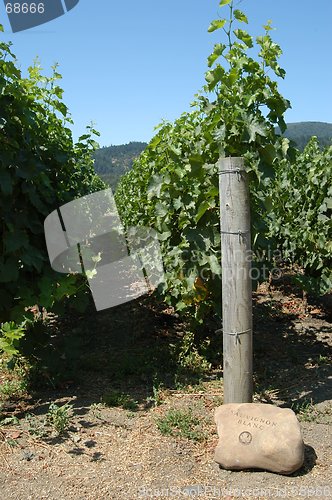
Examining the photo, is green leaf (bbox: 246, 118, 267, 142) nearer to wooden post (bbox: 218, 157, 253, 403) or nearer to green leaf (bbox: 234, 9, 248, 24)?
wooden post (bbox: 218, 157, 253, 403)

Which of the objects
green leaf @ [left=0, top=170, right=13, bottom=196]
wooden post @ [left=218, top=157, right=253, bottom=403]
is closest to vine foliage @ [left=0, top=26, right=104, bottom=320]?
green leaf @ [left=0, top=170, right=13, bottom=196]

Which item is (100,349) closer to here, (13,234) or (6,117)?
(13,234)

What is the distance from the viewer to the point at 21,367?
4.33m

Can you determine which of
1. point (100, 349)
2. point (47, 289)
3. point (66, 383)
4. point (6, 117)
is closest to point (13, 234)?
point (47, 289)

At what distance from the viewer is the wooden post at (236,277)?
10.4ft

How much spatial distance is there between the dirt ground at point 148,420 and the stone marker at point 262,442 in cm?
7

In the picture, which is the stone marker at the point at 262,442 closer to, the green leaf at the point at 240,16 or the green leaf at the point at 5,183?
the green leaf at the point at 5,183

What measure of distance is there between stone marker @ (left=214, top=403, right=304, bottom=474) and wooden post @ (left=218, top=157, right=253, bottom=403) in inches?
13.1

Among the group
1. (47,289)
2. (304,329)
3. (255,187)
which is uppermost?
(255,187)

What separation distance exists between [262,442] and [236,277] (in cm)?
100

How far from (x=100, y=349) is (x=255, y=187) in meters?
2.29

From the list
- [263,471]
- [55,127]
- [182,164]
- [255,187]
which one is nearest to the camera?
[263,471]


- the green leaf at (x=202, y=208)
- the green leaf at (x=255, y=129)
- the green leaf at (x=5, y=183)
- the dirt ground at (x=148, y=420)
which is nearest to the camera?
the dirt ground at (x=148, y=420)

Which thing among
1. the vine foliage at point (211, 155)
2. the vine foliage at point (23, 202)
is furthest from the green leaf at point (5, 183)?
the vine foliage at point (211, 155)
